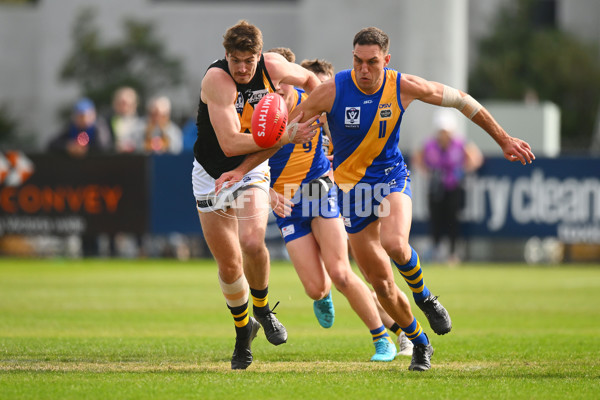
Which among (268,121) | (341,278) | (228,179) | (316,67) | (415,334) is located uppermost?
(316,67)

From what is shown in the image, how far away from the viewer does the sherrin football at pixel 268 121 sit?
754 centimetres

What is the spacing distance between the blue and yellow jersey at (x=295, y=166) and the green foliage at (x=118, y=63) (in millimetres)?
27527

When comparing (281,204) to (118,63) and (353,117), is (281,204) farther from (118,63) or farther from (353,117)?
(118,63)

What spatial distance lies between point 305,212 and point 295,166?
0.48 metres

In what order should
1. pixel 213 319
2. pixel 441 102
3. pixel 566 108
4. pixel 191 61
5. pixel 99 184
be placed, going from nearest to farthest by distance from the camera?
pixel 441 102 < pixel 213 319 < pixel 99 184 < pixel 191 61 < pixel 566 108

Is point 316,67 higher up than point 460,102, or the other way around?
point 316,67

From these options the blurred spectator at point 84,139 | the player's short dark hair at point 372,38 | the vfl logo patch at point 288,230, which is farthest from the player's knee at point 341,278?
the blurred spectator at point 84,139

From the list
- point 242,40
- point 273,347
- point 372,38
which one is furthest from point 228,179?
point 273,347

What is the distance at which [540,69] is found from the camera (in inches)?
1625

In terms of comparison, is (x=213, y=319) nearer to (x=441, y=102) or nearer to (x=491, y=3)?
(x=441, y=102)

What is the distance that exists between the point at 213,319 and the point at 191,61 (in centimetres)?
2714

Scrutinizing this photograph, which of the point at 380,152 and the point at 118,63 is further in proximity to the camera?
the point at 118,63

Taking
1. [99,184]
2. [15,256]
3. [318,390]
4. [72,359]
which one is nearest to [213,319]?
[72,359]

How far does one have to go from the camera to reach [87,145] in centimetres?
1975
